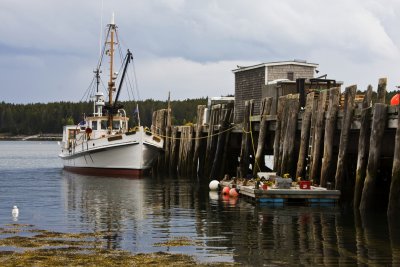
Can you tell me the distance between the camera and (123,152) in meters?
51.5

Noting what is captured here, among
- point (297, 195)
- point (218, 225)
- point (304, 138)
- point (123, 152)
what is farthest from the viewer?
point (123, 152)

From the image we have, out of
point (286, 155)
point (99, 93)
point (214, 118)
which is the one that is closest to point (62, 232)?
point (286, 155)

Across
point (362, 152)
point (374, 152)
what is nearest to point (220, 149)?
point (362, 152)

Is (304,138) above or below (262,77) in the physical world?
below

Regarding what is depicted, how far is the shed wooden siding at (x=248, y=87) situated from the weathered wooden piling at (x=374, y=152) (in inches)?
676

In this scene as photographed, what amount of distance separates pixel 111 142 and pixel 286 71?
13.8 metres

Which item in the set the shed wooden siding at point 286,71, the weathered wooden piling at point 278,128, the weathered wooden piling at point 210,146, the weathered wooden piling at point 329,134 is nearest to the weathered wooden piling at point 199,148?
the weathered wooden piling at point 210,146

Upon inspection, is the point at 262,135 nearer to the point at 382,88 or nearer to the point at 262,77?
the point at 262,77

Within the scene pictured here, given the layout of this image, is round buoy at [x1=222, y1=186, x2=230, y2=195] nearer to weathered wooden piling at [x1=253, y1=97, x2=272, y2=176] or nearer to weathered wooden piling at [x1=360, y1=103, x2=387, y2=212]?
weathered wooden piling at [x1=253, y1=97, x2=272, y2=176]

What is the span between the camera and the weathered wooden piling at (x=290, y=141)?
3300 centimetres

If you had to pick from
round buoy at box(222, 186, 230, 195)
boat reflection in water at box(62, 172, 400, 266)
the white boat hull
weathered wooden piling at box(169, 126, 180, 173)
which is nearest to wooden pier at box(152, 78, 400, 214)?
boat reflection in water at box(62, 172, 400, 266)

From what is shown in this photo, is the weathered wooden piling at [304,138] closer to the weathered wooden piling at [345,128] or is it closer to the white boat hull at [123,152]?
the weathered wooden piling at [345,128]

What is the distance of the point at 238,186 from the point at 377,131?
923 centimetres

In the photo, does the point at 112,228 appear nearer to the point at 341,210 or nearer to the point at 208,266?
the point at 208,266
